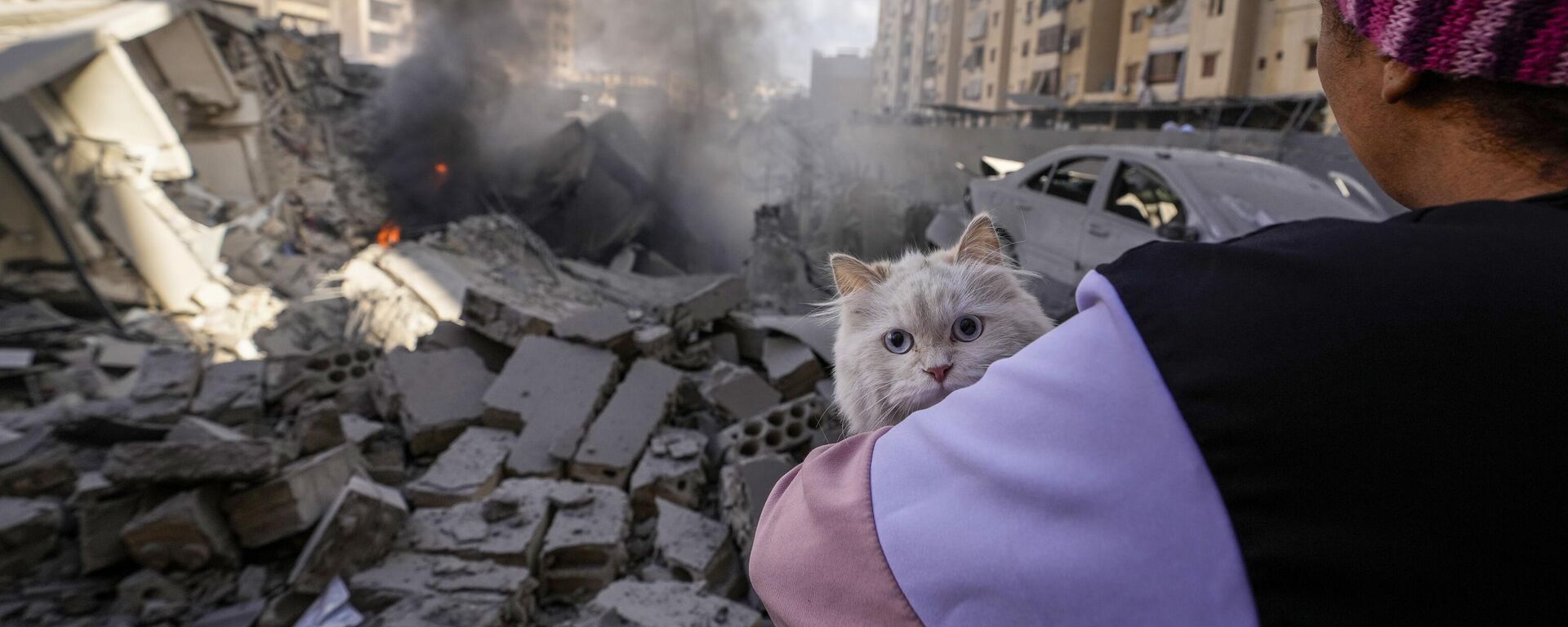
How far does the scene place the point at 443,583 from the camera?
3.24m

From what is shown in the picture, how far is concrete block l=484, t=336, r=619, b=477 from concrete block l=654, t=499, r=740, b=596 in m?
0.98

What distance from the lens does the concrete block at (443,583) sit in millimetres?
3119

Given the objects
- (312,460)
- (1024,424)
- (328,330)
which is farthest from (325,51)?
(1024,424)

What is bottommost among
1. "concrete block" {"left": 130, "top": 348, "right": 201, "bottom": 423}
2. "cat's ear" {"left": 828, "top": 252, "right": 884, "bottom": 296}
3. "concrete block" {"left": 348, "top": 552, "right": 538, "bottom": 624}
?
"concrete block" {"left": 348, "top": 552, "right": 538, "bottom": 624}

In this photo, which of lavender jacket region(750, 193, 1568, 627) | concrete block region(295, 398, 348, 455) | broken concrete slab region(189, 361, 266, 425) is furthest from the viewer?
broken concrete slab region(189, 361, 266, 425)

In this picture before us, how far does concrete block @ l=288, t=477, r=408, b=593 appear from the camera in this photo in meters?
3.14

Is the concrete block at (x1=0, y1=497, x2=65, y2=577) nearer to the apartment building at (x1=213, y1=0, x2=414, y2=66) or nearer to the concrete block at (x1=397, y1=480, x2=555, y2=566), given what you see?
the concrete block at (x1=397, y1=480, x2=555, y2=566)

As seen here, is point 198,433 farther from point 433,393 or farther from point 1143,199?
point 1143,199

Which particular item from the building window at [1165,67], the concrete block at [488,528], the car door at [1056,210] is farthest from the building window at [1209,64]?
the concrete block at [488,528]

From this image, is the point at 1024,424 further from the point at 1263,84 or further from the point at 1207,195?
the point at 1263,84

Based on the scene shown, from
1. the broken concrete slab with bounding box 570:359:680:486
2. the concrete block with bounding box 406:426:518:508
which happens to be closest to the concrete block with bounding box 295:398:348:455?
the concrete block with bounding box 406:426:518:508

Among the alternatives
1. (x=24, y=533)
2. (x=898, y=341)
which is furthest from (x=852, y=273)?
(x=24, y=533)

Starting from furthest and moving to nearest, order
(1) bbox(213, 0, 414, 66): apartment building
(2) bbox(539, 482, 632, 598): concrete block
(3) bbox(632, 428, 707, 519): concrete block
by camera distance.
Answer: (1) bbox(213, 0, 414, 66): apartment building
(3) bbox(632, 428, 707, 519): concrete block
(2) bbox(539, 482, 632, 598): concrete block

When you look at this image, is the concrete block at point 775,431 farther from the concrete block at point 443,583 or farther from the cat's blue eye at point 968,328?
the cat's blue eye at point 968,328
